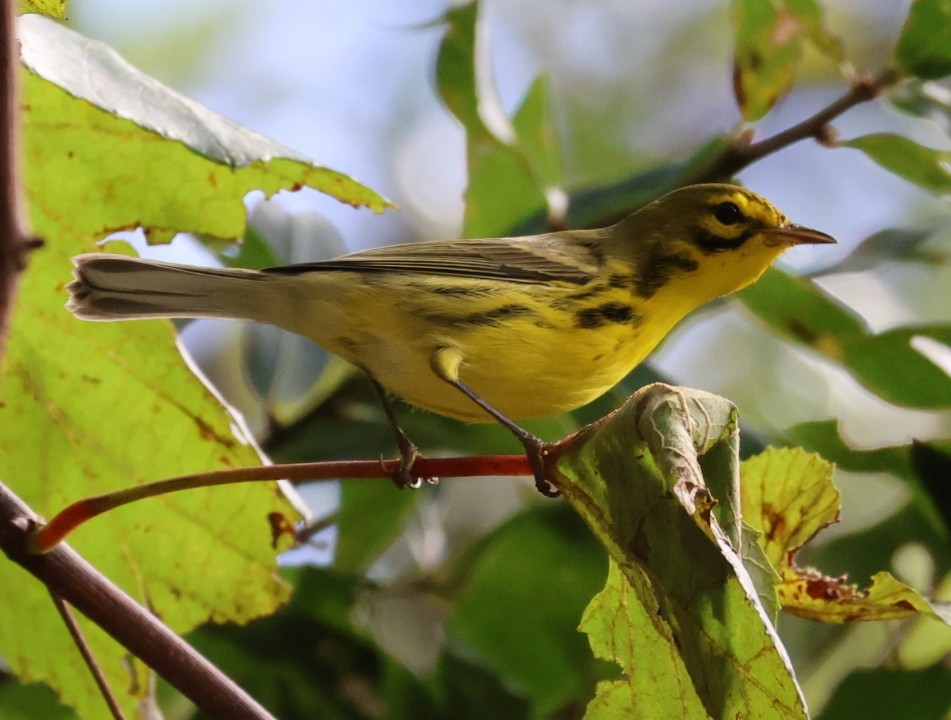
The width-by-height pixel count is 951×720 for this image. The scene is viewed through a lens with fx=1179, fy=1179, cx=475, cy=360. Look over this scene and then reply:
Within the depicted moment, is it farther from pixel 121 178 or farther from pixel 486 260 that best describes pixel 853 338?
pixel 121 178

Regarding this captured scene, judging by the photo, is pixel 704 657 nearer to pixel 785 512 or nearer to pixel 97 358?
pixel 785 512

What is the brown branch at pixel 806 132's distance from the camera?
2635 mm

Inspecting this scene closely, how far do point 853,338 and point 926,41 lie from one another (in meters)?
0.70

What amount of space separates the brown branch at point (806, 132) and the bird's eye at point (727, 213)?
0.17 metres

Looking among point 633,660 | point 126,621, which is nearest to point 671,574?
point 633,660

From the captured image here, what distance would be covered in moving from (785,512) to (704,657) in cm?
50

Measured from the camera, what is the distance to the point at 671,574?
1.36m

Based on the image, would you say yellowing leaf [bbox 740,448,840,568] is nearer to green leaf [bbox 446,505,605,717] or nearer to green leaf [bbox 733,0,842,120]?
green leaf [bbox 446,505,605,717]

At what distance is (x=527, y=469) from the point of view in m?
1.50

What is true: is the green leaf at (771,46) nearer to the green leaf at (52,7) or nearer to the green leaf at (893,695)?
the green leaf at (893,695)

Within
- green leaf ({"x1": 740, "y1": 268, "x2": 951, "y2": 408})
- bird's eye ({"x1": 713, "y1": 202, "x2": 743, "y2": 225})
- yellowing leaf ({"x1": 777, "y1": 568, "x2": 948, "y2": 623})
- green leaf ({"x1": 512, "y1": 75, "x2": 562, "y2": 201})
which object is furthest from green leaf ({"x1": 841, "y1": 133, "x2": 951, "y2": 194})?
yellowing leaf ({"x1": 777, "y1": 568, "x2": 948, "y2": 623})

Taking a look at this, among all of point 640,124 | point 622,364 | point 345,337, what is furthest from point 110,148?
point 640,124

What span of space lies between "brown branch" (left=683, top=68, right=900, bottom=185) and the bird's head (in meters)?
0.14

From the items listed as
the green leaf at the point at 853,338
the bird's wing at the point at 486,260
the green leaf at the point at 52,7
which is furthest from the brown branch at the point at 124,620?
the green leaf at the point at 853,338
